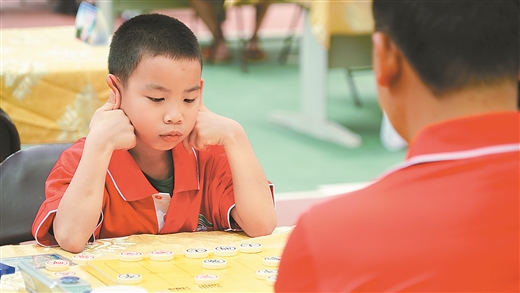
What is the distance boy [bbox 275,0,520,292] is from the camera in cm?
79

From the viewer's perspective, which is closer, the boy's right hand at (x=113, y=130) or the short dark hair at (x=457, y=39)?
the short dark hair at (x=457, y=39)

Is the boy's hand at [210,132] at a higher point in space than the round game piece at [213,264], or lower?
higher

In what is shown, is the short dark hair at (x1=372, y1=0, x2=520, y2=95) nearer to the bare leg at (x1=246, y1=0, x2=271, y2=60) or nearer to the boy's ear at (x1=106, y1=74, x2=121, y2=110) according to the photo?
the boy's ear at (x1=106, y1=74, x2=121, y2=110)

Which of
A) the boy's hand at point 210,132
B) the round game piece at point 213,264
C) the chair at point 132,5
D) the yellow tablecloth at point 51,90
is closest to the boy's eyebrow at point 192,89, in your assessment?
the boy's hand at point 210,132

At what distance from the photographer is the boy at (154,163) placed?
162 cm

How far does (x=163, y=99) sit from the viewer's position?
1.65m

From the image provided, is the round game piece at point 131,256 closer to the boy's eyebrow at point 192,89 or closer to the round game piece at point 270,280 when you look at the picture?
the round game piece at point 270,280

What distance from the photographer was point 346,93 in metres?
6.79

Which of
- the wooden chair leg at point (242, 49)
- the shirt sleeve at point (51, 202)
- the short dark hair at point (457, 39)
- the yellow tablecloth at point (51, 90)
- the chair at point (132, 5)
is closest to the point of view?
the short dark hair at point (457, 39)

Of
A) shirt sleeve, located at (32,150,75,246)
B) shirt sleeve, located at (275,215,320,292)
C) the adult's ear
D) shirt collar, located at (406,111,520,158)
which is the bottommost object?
shirt sleeve, located at (32,150,75,246)

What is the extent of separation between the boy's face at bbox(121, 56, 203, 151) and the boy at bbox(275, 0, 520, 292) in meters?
0.85

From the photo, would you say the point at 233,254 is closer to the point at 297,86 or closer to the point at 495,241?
the point at 495,241

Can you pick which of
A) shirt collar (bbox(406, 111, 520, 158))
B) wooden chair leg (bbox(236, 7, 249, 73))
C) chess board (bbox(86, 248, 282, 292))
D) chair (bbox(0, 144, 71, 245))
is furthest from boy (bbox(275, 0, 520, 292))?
wooden chair leg (bbox(236, 7, 249, 73))

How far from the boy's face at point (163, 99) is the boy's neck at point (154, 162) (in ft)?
0.29
